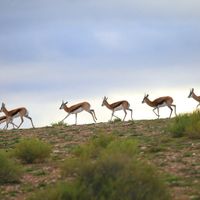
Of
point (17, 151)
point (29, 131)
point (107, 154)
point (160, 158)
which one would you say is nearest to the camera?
point (107, 154)

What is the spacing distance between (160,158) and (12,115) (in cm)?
2132

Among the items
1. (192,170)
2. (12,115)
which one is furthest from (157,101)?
(192,170)

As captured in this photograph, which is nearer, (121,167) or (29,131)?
(121,167)

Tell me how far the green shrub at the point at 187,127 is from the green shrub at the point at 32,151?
5.94 m

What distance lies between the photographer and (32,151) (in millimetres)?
26359

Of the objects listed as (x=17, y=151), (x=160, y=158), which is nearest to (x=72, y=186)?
(x=160, y=158)

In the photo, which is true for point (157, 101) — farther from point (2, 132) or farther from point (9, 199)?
point (9, 199)

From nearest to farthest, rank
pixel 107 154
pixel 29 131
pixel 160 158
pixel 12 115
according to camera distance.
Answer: pixel 107 154 → pixel 160 158 → pixel 29 131 → pixel 12 115

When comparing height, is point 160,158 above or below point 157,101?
below

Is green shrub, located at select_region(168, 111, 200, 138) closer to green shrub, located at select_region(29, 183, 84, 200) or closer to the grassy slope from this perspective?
the grassy slope

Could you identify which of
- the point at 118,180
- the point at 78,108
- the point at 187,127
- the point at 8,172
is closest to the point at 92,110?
the point at 78,108

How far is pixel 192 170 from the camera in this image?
22.5 metres

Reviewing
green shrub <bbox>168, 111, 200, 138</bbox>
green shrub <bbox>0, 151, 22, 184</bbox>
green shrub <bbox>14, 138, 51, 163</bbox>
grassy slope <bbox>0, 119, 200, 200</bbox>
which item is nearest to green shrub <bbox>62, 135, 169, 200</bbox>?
grassy slope <bbox>0, 119, 200, 200</bbox>

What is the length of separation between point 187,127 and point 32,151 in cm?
679
